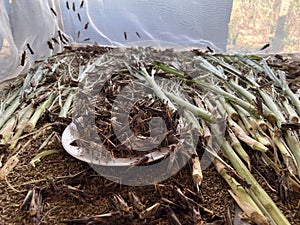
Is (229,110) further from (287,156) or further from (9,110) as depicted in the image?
(9,110)

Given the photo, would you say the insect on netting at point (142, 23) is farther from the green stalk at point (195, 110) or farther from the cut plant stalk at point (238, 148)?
the cut plant stalk at point (238, 148)

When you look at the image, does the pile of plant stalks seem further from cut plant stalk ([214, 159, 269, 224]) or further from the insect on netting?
the insect on netting

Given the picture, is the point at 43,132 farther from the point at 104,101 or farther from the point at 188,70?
the point at 188,70

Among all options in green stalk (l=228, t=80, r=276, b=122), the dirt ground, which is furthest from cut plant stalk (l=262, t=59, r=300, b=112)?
the dirt ground

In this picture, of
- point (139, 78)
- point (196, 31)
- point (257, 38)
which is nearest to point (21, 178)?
point (139, 78)

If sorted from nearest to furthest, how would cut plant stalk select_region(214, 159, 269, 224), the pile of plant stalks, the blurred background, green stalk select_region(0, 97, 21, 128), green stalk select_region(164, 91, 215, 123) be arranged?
1. cut plant stalk select_region(214, 159, 269, 224)
2. the pile of plant stalks
3. green stalk select_region(164, 91, 215, 123)
4. green stalk select_region(0, 97, 21, 128)
5. the blurred background

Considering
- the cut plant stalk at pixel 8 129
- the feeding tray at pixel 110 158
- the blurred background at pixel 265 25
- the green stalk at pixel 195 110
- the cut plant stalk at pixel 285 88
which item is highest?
the feeding tray at pixel 110 158

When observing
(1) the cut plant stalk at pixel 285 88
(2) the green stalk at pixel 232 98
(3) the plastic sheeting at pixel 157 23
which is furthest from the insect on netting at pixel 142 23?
(2) the green stalk at pixel 232 98

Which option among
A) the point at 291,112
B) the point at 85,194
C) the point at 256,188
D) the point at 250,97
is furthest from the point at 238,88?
the point at 85,194
